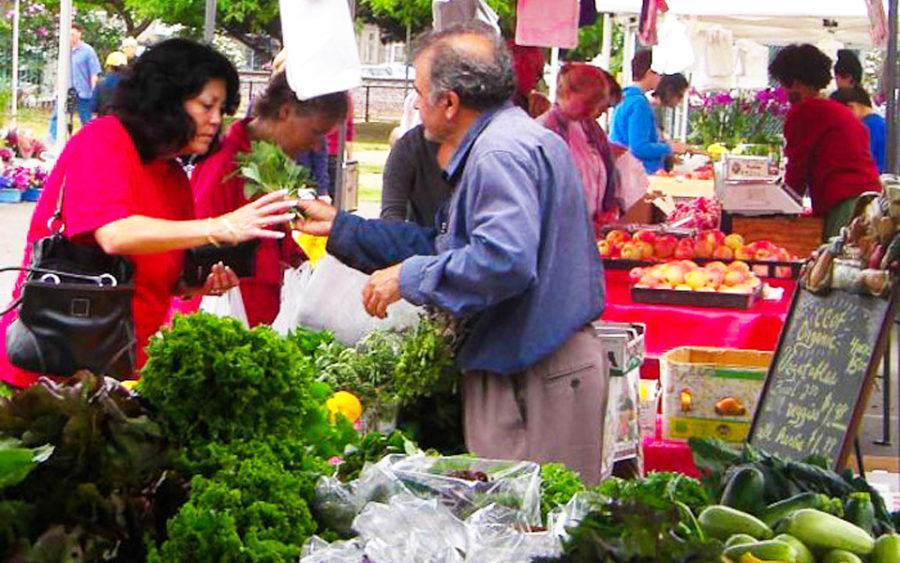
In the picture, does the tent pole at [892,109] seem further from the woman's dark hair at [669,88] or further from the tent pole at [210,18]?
the woman's dark hair at [669,88]

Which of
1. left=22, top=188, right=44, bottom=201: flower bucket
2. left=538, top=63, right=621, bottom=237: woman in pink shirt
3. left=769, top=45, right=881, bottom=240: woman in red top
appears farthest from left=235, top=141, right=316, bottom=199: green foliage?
left=22, top=188, right=44, bottom=201: flower bucket

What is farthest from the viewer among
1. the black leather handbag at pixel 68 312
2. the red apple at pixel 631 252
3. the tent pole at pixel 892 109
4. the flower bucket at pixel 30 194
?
the flower bucket at pixel 30 194

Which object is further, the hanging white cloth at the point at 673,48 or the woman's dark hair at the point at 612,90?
the hanging white cloth at the point at 673,48

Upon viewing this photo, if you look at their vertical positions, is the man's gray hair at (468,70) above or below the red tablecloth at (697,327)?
above

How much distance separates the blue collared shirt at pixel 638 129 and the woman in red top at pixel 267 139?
767 cm

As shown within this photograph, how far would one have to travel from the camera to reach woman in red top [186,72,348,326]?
517 centimetres

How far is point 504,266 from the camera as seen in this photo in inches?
155

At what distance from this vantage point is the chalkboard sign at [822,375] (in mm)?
4941

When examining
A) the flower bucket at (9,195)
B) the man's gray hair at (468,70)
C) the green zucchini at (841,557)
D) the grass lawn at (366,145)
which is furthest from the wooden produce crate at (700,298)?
the grass lawn at (366,145)

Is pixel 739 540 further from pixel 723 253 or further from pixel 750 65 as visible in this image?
pixel 750 65

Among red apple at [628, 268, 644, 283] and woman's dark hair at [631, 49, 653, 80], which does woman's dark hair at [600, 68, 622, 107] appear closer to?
red apple at [628, 268, 644, 283]

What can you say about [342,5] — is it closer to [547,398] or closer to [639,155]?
[547,398]

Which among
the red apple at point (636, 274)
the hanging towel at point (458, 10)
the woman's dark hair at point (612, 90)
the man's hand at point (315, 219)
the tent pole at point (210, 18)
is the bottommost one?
the red apple at point (636, 274)

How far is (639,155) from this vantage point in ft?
43.0
